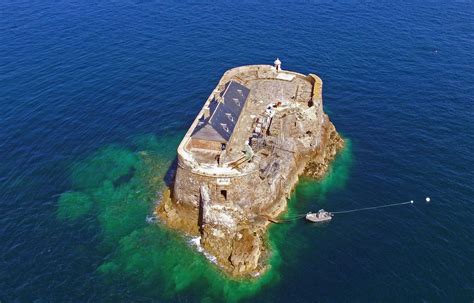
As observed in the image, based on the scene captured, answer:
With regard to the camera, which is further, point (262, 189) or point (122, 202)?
point (122, 202)

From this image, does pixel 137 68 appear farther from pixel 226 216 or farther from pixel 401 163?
pixel 401 163

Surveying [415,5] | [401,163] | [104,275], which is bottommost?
[104,275]

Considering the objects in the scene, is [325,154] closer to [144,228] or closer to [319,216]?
[319,216]

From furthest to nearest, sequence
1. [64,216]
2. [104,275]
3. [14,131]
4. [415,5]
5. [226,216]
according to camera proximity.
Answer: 1. [415,5]
2. [14,131]
3. [64,216]
4. [226,216]
5. [104,275]

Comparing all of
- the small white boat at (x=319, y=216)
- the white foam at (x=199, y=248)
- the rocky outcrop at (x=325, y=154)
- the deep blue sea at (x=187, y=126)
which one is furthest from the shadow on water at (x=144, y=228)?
the small white boat at (x=319, y=216)

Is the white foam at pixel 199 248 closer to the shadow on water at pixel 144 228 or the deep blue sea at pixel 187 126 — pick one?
the shadow on water at pixel 144 228

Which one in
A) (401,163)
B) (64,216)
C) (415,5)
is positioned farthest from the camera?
(415,5)

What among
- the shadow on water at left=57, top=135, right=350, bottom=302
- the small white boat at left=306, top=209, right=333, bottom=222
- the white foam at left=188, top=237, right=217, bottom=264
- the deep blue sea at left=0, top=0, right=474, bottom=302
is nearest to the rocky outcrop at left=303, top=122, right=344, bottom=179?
the shadow on water at left=57, top=135, right=350, bottom=302

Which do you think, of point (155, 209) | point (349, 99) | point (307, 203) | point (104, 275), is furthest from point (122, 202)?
point (349, 99)
